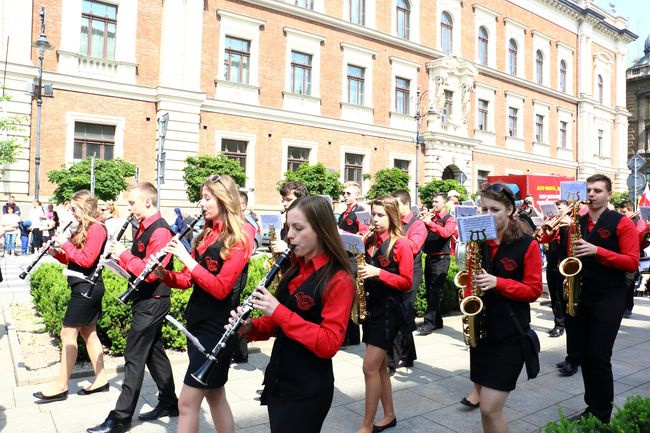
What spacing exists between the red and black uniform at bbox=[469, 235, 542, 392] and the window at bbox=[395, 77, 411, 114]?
28219 mm

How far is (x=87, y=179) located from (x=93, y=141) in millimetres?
4776

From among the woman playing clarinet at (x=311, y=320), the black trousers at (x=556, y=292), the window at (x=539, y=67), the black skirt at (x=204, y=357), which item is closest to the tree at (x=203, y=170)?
the black trousers at (x=556, y=292)

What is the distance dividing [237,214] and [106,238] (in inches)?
86.1

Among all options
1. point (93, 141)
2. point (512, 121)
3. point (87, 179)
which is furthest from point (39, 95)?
point (512, 121)

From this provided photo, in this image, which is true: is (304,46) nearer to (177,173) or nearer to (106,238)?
(177,173)

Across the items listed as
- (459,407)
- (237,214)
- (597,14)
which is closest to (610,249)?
(459,407)

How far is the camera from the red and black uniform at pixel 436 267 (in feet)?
27.8

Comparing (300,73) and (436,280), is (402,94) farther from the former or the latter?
(436,280)

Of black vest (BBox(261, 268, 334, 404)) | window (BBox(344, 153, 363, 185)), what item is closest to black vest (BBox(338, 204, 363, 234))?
black vest (BBox(261, 268, 334, 404))

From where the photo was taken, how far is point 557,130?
42125mm

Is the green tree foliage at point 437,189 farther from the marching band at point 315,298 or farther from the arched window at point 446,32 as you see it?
the marching band at point 315,298

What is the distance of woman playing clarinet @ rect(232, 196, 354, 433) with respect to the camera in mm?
2703

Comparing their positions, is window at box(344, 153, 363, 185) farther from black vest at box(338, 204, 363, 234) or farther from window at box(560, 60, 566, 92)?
window at box(560, 60, 566, 92)

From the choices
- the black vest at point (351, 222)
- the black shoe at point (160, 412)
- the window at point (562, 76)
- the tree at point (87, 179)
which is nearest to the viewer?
the black shoe at point (160, 412)
